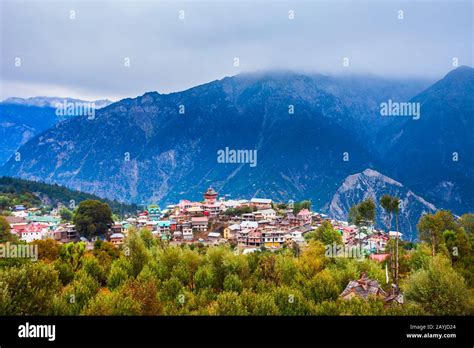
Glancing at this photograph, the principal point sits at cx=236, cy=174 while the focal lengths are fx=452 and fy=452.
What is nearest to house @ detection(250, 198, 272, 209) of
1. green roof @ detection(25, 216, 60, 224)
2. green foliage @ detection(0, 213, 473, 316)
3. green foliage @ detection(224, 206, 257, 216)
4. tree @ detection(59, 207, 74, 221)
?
green foliage @ detection(224, 206, 257, 216)

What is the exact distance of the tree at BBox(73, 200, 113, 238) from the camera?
53031 mm

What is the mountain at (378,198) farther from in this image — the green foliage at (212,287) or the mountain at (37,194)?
the green foliage at (212,287)

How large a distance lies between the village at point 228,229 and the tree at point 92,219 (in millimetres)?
939

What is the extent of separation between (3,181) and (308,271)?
285 ft

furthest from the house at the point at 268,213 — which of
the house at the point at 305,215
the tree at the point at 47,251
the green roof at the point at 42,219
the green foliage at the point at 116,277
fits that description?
the green foliage at the point at 116,277

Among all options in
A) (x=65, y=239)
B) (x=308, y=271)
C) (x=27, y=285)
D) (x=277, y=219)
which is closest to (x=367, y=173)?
(x=277, y=219)

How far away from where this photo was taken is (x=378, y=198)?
437ft

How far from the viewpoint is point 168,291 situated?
2094 cm

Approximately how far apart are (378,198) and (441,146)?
44.0 meters

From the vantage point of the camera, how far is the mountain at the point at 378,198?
377 feet

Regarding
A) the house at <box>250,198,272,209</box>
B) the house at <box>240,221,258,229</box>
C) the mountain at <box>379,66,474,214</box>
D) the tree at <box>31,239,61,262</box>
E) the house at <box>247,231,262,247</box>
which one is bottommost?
the house at <box>247,231,262,247</box>

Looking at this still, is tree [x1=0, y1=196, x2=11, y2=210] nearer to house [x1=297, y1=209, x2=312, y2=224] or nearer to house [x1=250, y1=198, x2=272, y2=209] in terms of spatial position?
house [x1=250, y1=198, x2=272, y2=209]

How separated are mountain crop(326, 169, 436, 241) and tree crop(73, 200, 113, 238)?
7548 centimetres
